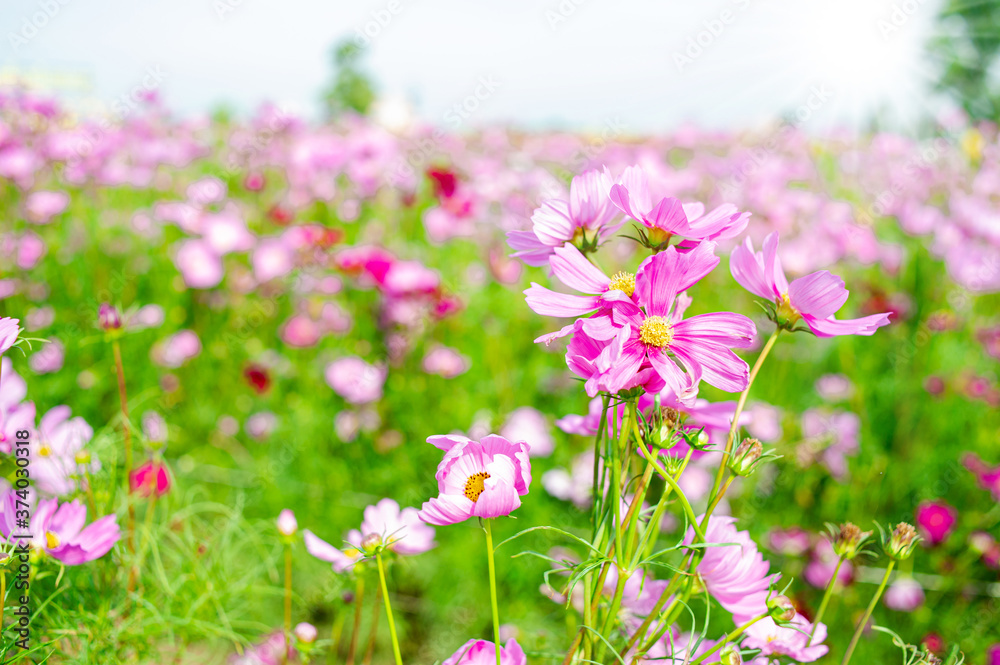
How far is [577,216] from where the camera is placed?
1.88ft

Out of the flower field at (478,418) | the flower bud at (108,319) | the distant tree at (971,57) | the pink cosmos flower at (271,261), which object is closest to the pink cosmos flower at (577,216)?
the flower field at (478,418)

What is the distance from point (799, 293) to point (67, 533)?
2.29ft

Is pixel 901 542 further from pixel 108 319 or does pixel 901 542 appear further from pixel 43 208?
pixel 43 208

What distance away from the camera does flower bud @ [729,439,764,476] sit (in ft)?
1.51

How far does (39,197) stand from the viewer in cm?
222

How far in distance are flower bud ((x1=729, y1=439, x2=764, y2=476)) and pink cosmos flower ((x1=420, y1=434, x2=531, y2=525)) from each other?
0.15 metres

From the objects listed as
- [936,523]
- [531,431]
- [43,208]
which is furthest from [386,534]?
[43,208]

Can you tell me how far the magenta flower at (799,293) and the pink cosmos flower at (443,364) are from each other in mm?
1196

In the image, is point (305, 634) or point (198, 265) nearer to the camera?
point (305, 634)

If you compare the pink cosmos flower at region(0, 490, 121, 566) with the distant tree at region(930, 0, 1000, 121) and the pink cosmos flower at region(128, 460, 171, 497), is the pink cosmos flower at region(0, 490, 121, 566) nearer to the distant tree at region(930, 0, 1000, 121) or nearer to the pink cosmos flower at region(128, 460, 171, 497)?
the pink cosmos flower at region(128, 460, 171, 497)

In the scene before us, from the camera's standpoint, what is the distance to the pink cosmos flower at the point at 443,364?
1.68 metres

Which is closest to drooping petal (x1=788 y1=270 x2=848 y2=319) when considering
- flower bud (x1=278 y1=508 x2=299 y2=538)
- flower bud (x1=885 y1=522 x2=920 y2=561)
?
flower bud (x1=885 y1=522 x2=920 y2=561)

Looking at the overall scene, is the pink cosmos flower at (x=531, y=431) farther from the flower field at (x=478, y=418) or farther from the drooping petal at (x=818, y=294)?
the drooping petal at (x=818, y=294)

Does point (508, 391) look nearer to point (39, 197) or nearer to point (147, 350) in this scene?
point (147, 350)
